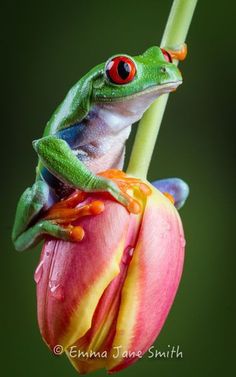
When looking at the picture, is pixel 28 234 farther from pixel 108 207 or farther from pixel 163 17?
pixel 163 17

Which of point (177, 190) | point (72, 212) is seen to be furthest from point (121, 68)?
point (177, 190)

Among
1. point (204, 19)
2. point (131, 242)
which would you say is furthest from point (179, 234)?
point (204, 19)

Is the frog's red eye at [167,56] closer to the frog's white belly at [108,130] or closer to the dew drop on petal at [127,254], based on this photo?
the frog's white belly at [108,130]

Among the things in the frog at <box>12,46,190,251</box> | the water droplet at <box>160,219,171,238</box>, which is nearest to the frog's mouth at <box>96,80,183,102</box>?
the frog at <box>12,46,190,251</box>

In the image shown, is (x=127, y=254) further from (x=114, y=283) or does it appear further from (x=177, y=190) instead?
(x=177, y=190)

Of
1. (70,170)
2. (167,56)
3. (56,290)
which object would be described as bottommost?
(56,290)

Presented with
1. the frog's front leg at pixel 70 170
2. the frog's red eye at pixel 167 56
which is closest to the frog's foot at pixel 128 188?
the frog's front leg at pixel 70 170

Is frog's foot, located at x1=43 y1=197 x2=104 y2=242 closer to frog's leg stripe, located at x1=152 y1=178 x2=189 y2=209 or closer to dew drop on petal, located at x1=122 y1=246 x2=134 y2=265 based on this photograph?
dew drop on petal, located at x1=122 y1=246 x2=134 y2=265
